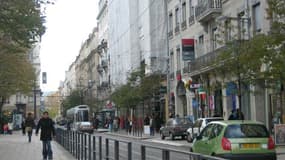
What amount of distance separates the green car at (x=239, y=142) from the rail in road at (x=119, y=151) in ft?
10.6

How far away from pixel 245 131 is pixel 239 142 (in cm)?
48

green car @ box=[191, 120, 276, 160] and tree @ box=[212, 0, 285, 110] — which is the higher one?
tree @ box=[212, 0, 285, 110]

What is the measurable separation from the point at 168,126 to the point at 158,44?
23.1 meters

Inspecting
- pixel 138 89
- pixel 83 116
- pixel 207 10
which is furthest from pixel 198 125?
pixel 83 116

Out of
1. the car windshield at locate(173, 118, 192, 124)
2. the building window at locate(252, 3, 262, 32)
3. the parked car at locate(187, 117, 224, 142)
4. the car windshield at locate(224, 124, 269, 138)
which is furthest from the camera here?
the car windshield at locate(173, 118, 192, 124)

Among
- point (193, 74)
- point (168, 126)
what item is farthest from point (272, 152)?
point (193, 74)

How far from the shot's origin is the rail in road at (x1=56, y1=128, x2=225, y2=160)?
26.4ft

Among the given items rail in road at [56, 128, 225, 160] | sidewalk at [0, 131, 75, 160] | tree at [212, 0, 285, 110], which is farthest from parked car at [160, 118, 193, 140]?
rail in road at [56, 128, 225, 160]

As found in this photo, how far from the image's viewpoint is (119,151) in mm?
12711

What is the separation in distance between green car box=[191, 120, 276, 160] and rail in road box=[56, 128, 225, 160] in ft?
10.6

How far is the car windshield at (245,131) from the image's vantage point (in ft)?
54.8

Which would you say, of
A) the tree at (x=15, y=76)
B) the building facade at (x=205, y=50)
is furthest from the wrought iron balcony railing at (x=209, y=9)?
the tree at (x=15, y=76)

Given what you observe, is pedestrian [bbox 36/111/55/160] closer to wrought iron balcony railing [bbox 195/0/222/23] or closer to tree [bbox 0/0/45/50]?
tree [bbox 0/0/45/50]

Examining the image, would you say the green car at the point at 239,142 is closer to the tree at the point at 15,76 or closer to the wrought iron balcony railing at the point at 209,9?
the tree at the point at 15,76
